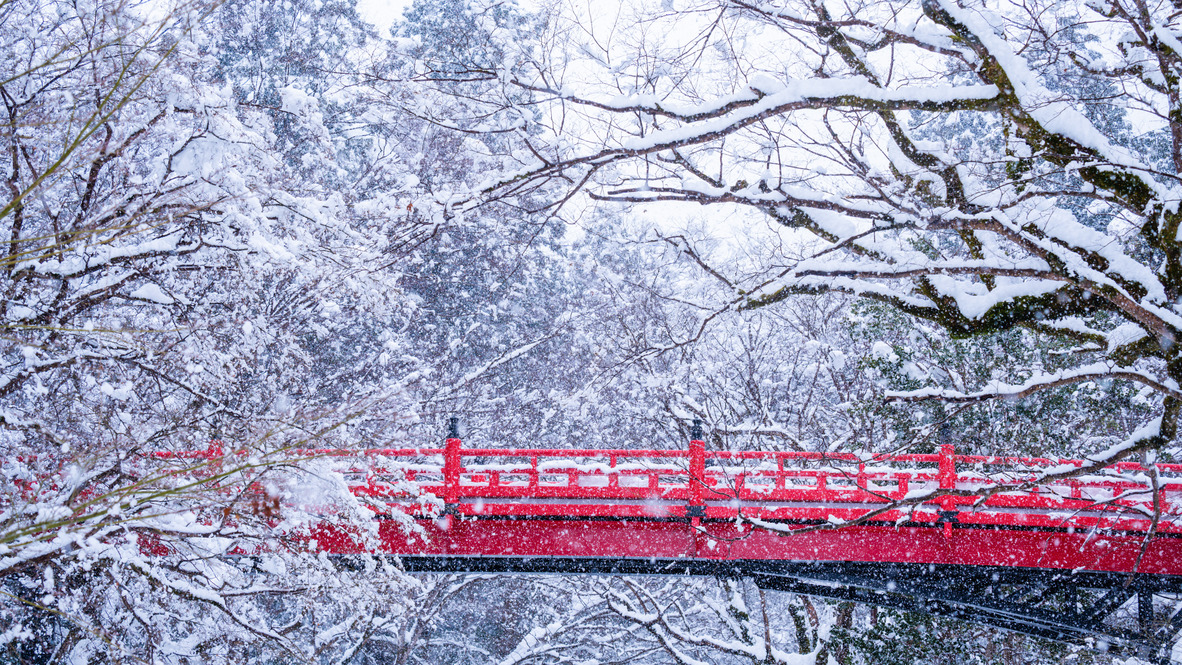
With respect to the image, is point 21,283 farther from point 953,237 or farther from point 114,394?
point 953,237

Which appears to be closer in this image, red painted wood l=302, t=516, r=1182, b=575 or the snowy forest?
the snowy forest

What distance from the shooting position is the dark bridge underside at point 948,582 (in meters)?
8.59

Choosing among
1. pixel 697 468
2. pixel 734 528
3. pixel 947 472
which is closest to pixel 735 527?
pixel 734 528

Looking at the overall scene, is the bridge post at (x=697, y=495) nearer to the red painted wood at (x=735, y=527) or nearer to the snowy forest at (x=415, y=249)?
the red painted wood at (x=735, y=527)

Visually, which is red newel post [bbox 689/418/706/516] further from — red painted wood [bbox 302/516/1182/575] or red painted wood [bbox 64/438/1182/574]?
red painted wood [bbox 302/516/1182/575]

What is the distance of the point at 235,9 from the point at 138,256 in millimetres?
11506

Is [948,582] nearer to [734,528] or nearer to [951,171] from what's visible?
[734,528]

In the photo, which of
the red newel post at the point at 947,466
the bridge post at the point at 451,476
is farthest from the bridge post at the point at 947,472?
the bridge post at the point at 451,476

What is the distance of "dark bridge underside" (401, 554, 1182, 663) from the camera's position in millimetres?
8594

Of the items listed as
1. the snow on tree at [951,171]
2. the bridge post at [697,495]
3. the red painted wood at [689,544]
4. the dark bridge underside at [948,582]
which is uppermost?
the snow on tree at [951,171]

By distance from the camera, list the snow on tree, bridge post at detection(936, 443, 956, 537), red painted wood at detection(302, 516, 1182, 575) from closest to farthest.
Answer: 1. the snow on tree
2. bridge post at detection(936, 443, 956, 537)
3. red painted wood at detection(302, 516, 1182, 575)

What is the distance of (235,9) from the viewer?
15.6 meters

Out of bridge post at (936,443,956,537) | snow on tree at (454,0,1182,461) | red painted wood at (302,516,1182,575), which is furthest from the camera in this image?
red painted wood at (302,516,1182,575)

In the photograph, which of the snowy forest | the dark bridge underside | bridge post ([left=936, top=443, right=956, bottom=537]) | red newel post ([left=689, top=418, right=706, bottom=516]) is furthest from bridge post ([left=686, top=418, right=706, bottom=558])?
bridge post ([left=936, top=443, right=956, bottom=537])
